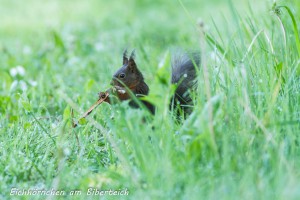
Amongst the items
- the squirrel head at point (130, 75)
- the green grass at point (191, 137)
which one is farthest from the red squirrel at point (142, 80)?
the green grass at point (191, 137)

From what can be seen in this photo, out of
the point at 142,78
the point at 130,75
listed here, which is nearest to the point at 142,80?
the point at 142,78

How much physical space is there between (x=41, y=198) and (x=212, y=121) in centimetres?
80

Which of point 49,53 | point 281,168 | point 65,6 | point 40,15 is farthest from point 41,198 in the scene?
point 65,6

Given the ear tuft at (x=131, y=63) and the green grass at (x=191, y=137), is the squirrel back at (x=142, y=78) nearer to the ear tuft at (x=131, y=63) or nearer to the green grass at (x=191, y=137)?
the ear tuft at (x=131, y=63)

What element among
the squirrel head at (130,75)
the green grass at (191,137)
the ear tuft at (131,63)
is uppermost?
the ear tuft at (131,63)

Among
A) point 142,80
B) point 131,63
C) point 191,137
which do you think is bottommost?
point 191,137

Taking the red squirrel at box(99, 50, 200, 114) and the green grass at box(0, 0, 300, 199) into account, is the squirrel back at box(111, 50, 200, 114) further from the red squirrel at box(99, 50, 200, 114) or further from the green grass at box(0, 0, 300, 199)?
the green grass at box(0, 0, 300, 199)

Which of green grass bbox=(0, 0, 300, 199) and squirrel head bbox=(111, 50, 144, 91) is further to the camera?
squirrel head bbox=(111, 50, 144, 91)

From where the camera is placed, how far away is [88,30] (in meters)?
7.12

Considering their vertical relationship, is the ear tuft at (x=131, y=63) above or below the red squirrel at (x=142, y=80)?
above

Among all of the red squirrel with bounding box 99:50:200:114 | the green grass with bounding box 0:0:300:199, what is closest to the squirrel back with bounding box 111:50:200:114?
the red squirrel with bounding box 99:50:200:114

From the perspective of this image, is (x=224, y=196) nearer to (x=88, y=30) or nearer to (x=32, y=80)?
(x=32, y=80)

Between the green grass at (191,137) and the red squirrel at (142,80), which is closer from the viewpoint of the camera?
the green grass at (191,137)

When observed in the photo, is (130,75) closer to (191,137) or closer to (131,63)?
(131,63)
